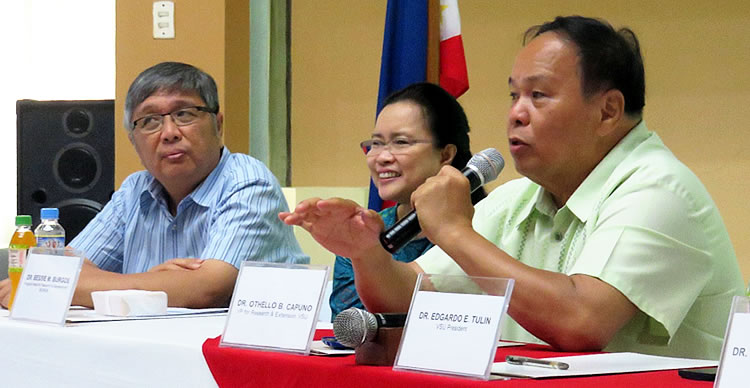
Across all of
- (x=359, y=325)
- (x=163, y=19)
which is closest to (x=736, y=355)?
(x=359, y=325)

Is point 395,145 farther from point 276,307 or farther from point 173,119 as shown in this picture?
point 276,307

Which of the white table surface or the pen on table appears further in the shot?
the white table surface

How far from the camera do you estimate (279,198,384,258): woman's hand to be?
4.63 feet

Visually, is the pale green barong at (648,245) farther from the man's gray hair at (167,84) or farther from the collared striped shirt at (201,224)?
the man's gray hair at (167,84)

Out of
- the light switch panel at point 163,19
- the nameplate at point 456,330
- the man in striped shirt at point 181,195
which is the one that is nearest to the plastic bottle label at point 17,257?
the man in striped shirt at point 181,195

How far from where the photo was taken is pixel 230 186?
8.57ft

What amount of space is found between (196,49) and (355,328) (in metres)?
2.94

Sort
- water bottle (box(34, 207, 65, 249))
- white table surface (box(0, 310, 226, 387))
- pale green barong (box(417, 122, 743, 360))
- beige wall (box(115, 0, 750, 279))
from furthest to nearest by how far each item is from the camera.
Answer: beige wall (box(115, 0, 750, 279)) → water bottle (box(34, 207, 65, 249)) → pale green barong (box(417, 122, 743, 360)) → white table surface (box(0, 310, 226, 387))

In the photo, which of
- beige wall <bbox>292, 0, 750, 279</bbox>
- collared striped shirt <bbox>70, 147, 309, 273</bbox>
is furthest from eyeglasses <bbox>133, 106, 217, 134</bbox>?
beige wall <bbox>292, 0, 750, 279</bbox>

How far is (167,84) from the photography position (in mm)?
2674

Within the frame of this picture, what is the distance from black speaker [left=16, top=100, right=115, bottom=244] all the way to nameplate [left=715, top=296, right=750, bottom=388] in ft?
10.8

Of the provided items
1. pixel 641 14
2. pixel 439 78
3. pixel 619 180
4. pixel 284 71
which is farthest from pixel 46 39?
pixel 619 180

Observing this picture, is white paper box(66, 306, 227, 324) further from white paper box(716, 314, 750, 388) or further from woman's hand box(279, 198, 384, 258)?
white paper box(716, 314, 750, 388)

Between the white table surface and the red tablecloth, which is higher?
the red tablecloth
